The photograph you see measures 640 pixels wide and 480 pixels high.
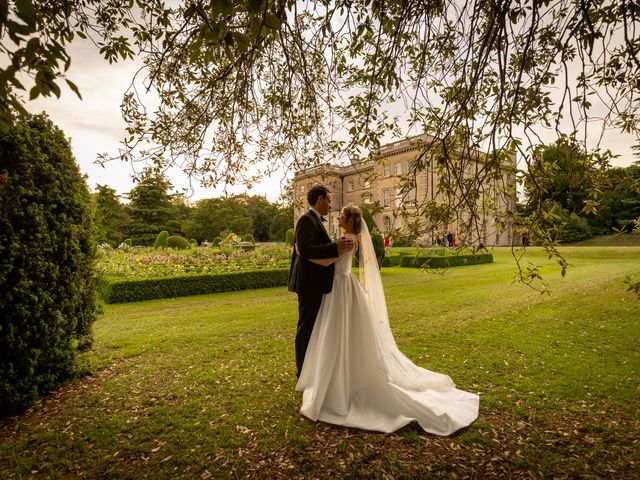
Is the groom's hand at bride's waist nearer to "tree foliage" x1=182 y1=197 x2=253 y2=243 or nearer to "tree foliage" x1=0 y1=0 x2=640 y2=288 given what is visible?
"tree foliage" x1=0 y1=0 x2=640 y2=288

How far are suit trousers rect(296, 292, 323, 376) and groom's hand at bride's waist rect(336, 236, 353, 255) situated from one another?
50cm

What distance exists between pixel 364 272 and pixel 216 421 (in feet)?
6.97

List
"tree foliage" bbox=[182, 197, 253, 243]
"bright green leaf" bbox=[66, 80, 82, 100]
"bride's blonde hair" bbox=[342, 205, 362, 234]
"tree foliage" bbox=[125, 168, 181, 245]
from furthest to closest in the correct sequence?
"tree foliage" bbox=[182, 197, 253, 243] < "tree foliage" bbox=[125, 168, 181, 245] < "bride's blonde hair" bbox=[342, 205, 362, 234] < "bright green leaf" bbox=[66, 80, 82, 100]

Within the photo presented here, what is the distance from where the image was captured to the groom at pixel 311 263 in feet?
12.2

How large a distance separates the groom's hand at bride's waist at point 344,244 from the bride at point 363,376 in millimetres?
120

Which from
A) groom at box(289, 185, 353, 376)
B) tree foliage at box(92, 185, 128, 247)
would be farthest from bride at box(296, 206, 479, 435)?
tree foliage at box(92, 185, 128, 247)

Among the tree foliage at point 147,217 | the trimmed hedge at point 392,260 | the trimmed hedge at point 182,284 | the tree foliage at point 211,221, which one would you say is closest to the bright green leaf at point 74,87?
the trimmed hedge at point 182,284

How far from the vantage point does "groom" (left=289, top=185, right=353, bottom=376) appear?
371cm

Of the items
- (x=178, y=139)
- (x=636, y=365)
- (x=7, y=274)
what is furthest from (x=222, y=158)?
(x=636, y=365)

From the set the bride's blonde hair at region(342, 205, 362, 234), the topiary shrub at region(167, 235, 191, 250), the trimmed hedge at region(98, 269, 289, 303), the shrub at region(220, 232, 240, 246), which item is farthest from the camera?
the topiary shrub at region(167, 235, 191, 250)

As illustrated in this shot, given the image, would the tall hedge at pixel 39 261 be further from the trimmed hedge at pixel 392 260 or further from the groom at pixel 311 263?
the trimmed hedge at pixel 392 260

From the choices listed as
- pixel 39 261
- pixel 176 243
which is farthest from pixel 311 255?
pixel 176 243

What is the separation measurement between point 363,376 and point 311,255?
4.27 ft

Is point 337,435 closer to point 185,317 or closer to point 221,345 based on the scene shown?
point 221,345
